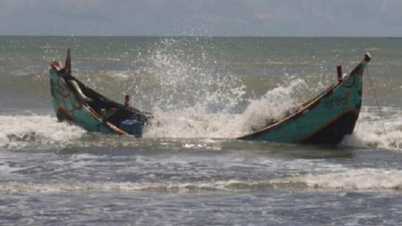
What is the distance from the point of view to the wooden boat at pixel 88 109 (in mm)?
18672

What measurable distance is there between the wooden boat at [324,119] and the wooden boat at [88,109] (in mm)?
2739

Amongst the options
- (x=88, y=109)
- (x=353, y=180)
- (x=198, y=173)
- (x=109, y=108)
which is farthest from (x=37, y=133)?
(x=353, y=180)

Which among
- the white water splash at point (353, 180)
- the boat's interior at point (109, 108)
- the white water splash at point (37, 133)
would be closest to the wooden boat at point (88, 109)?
the boat's interior at point (109, 108)

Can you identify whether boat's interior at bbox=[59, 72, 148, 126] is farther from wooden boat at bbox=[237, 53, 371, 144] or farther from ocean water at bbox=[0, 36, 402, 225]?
wooden boat at bbox=[237, 53, 371, 144]

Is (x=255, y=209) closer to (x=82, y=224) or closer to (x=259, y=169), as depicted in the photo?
(x=82, y=224)

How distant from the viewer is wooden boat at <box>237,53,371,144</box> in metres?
17.1

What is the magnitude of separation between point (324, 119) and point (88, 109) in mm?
5201

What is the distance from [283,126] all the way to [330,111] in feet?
3.19

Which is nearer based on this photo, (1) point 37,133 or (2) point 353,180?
(2) point 353,180

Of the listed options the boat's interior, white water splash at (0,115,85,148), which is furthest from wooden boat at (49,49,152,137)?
white water splash at (0,115,85,148)

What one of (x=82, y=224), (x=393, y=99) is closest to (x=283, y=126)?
(x=82, y=224)

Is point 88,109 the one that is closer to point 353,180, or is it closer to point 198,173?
point 198,173

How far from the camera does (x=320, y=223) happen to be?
33.8ft

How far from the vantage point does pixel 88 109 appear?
63.1 ft
